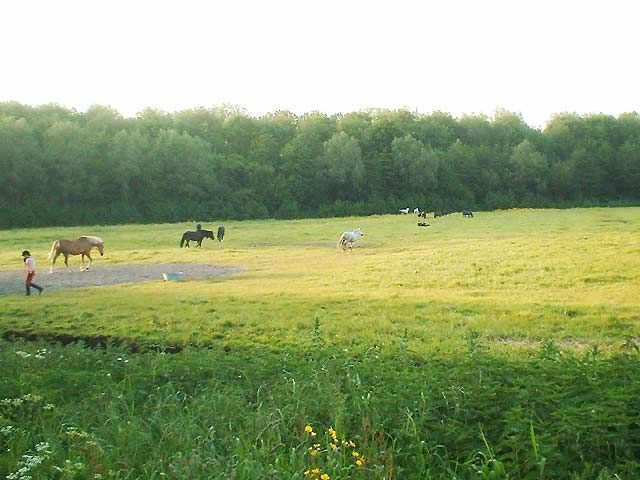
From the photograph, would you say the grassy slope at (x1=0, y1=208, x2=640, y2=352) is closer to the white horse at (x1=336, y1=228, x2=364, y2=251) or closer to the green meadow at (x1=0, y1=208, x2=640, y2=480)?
the green meadow at (x1=0, y1=208, x2=640, y2=480)

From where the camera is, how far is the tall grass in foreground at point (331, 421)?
21.0 ft

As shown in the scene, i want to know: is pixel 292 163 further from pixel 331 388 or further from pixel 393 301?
pixel 331 388

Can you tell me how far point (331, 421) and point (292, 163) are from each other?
324 ft

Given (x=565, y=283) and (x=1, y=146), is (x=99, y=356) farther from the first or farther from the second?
(x=1, y=146)

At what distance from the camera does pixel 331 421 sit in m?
7.59

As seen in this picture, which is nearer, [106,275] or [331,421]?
[331,421]

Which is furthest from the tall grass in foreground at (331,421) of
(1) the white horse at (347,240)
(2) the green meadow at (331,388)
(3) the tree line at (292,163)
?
(3) the tree line at (292,163)

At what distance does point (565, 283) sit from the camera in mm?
20594

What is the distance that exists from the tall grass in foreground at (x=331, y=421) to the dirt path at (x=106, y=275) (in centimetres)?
1623

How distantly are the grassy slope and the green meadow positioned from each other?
0.32ft

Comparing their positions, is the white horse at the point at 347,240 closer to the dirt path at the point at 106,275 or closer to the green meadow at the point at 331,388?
the dirt path at the point at 106,275

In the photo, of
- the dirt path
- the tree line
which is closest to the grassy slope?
the dirt path

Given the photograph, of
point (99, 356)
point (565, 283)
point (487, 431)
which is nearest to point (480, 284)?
point (565, 283)

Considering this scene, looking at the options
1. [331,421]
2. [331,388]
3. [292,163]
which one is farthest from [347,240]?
[292,163]
